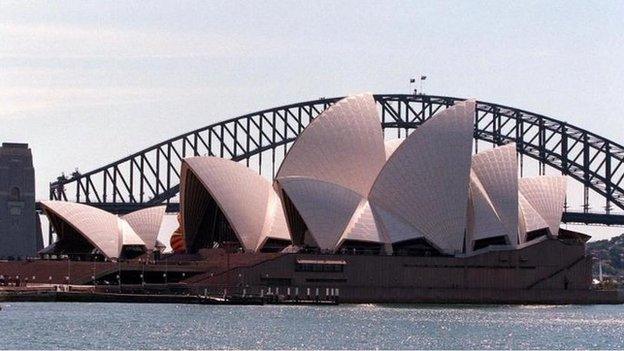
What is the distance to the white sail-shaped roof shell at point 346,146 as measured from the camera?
129875 millimetres

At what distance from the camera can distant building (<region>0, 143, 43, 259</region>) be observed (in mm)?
152750

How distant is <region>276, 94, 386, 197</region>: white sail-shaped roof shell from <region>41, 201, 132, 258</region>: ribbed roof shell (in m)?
17.5

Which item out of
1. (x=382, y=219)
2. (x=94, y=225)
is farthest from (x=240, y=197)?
(x=94, y=225)

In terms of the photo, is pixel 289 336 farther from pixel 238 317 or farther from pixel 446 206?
pixel 446 206

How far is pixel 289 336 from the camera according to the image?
91438 millimetres

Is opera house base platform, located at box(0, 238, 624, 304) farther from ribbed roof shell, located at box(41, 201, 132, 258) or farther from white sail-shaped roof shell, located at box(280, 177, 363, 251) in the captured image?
ribbed roof shell, located at box(41, 201, 132, 258)

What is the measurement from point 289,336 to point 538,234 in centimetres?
5098

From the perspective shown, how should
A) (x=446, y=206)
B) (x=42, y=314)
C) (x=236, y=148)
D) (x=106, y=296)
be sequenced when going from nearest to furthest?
(x=42, y=314) < (x=106, y=296) < (x=446, y=206) < (x=236, y=148)

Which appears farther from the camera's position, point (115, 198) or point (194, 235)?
point (115, 198)

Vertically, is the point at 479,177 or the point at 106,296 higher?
the point at 479,177

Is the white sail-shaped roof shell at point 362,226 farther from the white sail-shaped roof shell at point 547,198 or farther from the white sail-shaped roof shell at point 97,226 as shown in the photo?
the white sail-shaped roof shell at point 97,226

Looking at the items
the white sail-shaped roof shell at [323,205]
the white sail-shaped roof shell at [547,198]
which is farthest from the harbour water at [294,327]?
the white sail-shaped roof shell at [547,198]

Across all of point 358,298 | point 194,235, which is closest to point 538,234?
point 358,298

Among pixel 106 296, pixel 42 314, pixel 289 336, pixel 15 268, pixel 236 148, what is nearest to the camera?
pixel 289 336
